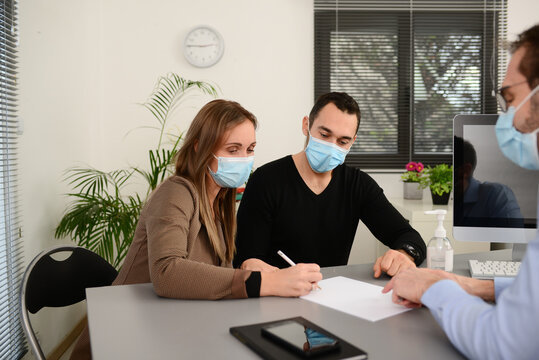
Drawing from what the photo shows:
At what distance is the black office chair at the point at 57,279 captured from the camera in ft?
4.33

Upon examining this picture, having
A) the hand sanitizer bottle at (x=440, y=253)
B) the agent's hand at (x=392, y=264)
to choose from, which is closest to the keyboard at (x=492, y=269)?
the hand sanitizer bottle at (x=440, y=253)

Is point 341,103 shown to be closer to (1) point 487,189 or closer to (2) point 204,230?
(1) point 487,189

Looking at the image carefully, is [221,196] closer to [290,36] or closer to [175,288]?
[175,288]

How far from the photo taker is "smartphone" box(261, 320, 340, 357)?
2.69 ft

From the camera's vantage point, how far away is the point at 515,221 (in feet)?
5.05

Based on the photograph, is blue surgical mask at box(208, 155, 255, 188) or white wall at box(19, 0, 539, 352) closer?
blue surgical mask at box(208, 155, 255, 188)

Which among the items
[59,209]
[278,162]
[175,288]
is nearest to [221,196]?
[278,162]

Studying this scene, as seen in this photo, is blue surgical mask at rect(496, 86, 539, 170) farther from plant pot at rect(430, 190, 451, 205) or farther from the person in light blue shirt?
plant pot at rect(430, 190, 451, 205)

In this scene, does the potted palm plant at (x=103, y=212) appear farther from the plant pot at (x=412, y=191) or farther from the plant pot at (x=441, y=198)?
the plant pot at (x=441, y=198)

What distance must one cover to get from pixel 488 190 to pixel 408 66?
212cm

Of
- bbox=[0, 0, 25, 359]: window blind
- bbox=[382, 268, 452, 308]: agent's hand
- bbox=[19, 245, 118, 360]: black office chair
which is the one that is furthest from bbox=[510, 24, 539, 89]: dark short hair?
bbox=[0, 0, 25, 359]: window blind

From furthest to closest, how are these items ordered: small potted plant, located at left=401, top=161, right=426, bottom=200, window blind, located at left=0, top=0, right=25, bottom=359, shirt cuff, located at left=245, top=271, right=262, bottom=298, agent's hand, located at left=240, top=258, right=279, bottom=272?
small potted plant, located at left=401, top=161, right=426, bottom=200 → window blind, located at left=0, top=0, right=25, bottom=359 → agent's hand, located at left=240, top=258, right=279, bottom=272 → shirt cuff, located at left=245, top=271, right=262, bottom=298

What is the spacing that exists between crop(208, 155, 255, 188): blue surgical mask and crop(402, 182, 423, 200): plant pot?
194 cm

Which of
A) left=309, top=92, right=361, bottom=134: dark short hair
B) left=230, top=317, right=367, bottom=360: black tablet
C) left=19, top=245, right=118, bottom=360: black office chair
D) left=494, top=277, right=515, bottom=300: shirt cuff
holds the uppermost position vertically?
left=309, top=92, right=361, bottom=134: dark short hair
